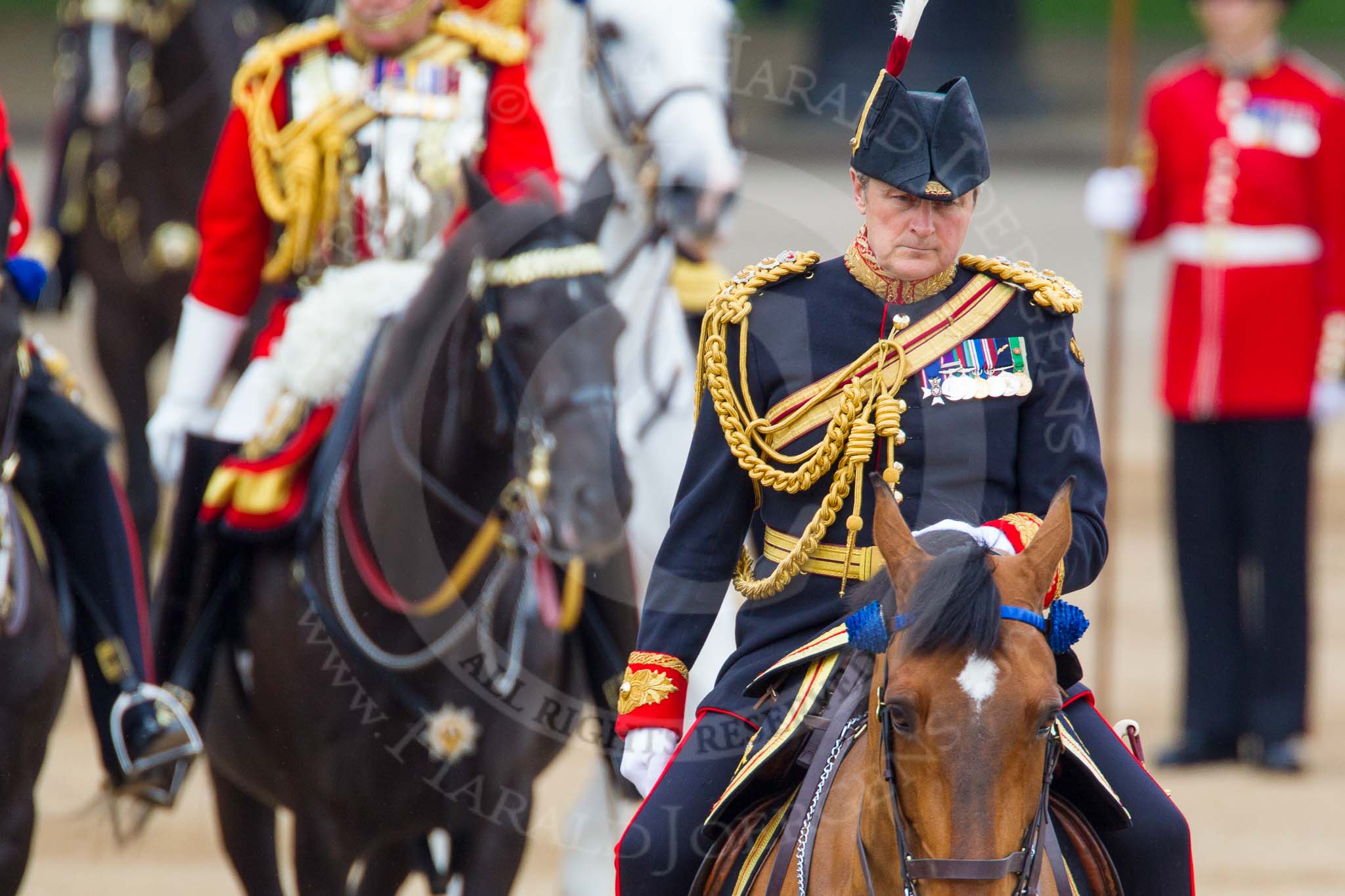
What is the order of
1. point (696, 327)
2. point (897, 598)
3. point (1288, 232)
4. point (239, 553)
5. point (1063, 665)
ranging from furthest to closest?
point (1288, 232) < point (696, 327) < point (239, 553) < point (1063, 665) < point (897, 598)

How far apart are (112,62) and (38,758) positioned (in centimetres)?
511

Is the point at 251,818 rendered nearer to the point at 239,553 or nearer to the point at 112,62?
the point at 239,553

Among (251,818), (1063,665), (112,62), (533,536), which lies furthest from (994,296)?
(112,62)

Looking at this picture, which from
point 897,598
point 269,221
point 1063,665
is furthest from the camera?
point 269,221

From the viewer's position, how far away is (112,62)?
8.90 meters

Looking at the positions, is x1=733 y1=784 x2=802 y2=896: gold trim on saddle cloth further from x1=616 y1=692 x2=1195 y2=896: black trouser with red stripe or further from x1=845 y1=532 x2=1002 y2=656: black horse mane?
x1=845 y1=532 x2=1002 y2=656: black horse mane

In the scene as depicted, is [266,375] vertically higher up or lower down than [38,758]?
higher up

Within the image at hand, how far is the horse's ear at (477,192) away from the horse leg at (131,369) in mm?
4945

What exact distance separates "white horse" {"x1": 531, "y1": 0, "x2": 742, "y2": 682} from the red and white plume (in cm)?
226

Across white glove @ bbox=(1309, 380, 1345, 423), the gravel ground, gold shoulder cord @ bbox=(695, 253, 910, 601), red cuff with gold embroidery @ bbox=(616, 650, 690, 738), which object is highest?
gold shoulder cord @ bbox=(695, 253, 910, 601)

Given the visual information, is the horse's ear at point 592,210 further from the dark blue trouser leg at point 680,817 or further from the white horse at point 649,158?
the dark blue trouser leg at point 680,817

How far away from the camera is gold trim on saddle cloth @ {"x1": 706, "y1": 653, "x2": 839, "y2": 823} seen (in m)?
3.03

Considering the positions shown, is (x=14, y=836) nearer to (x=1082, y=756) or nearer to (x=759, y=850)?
(x=759, y=850)

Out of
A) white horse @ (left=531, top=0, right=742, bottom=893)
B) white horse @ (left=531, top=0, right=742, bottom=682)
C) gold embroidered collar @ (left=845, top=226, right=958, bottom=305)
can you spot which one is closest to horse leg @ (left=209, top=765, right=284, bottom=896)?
white horse @ (left=531, top=0, right=742, bottom=893)
